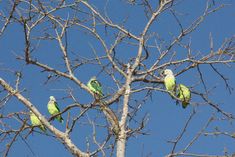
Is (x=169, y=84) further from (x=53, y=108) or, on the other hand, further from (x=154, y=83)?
(x=53, y=108)

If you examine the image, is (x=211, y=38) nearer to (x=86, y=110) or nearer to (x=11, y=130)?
(x=86, y=110)

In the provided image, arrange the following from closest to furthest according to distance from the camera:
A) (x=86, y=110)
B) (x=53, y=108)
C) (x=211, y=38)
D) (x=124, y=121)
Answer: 1. (x=86, y=110)
2. (x=124, y=121)
3. (x=211, y=38)
4. (x=53, y=108)

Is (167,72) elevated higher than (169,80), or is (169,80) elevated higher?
(167,72)

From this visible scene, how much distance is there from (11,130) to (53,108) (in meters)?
4.45

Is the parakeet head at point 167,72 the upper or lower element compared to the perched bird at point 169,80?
upper

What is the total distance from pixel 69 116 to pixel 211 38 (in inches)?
82.3

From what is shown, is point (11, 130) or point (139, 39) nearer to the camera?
point (11, 130)

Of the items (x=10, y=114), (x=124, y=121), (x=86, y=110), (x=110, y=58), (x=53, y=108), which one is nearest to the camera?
(x=10, y=114)

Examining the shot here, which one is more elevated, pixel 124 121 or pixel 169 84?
pixel 169 84

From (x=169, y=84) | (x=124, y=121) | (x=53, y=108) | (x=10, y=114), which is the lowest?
(x=10, y=114)

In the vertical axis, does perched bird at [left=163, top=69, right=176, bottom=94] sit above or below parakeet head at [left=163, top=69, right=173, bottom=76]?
below

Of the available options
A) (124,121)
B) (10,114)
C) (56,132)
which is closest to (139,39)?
(124,121)

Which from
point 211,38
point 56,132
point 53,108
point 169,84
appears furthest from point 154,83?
point 53,108

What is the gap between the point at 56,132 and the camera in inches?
235
